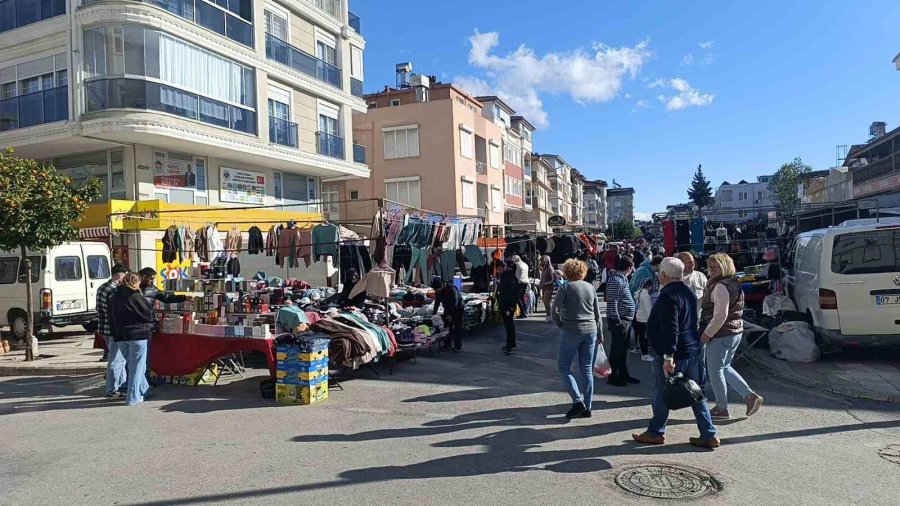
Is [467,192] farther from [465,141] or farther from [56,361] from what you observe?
[56,361]

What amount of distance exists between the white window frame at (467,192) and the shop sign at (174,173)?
55.5ft

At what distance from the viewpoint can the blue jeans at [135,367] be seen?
8141mm

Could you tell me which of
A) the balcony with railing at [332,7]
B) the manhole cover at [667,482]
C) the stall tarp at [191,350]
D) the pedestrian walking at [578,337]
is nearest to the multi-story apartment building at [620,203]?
the balcony with railing at [332,7]

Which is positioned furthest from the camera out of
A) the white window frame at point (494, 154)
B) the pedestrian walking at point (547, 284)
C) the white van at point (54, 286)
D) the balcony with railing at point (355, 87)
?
the white window frame at point (494, 154)

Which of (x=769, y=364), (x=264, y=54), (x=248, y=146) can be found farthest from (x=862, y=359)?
(x=264, y=54)

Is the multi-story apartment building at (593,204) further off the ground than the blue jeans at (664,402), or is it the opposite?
the multi-story apartment building at (593,204)

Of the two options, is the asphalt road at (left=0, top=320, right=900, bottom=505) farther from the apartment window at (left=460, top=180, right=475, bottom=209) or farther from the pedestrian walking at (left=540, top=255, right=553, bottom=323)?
the apartment window at (left=460, top=180, right=475, bottom=209)

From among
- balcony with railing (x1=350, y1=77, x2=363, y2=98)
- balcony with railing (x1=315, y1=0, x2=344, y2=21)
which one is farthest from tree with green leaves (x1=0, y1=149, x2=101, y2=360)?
balcony with railing (x1=350, y1=77, x2=363, y2=98)

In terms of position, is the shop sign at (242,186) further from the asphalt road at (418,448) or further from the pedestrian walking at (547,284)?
the asphalt road at (418,448)

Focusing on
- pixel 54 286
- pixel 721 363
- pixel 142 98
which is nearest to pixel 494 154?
pixel 142 98

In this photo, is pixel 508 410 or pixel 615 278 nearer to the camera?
pixel 508 410

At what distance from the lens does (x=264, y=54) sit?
23.3 meters

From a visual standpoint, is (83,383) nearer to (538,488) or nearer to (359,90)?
(538,488)

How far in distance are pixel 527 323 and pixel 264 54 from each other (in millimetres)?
15212
